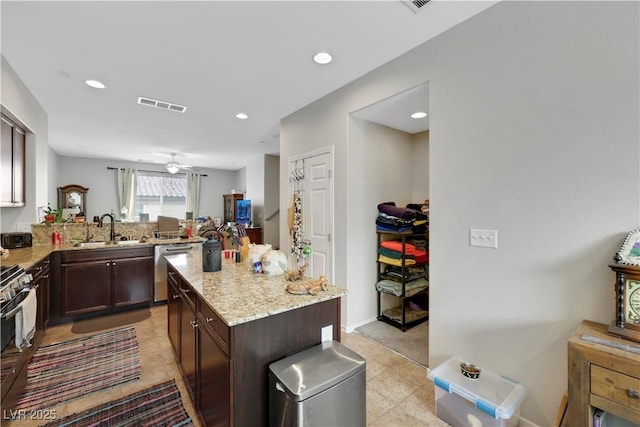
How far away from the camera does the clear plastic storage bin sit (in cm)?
154

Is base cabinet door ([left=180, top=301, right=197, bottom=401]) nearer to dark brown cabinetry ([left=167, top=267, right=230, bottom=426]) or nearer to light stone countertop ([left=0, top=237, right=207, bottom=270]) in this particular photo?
dark brown cabinetry ([left=167, top=267, right=230, bottom=426])

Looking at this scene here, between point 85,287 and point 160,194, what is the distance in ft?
18.1

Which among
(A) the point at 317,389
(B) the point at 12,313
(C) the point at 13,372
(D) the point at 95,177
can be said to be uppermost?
(D) the point at 95,177

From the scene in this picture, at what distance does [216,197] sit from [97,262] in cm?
578

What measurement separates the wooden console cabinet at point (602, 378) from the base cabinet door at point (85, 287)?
174 inches

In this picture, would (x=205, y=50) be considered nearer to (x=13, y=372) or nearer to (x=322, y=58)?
(x=322, y=58)

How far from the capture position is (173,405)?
188 centimetres

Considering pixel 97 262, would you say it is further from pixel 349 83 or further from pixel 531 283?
pixel 531 283

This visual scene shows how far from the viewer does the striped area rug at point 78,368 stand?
200 cm

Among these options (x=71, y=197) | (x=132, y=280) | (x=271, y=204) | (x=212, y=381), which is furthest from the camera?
(x=71, y=197)

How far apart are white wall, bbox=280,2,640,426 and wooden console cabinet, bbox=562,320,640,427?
0.36 meters

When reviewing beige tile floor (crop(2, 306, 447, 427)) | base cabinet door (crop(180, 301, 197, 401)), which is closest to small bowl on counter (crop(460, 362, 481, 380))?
beige tile floor (crop(2, 306, 447, 427))

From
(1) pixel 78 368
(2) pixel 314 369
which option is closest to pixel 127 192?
(1) pixel 78 368

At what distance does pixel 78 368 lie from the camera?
233 centimetres
